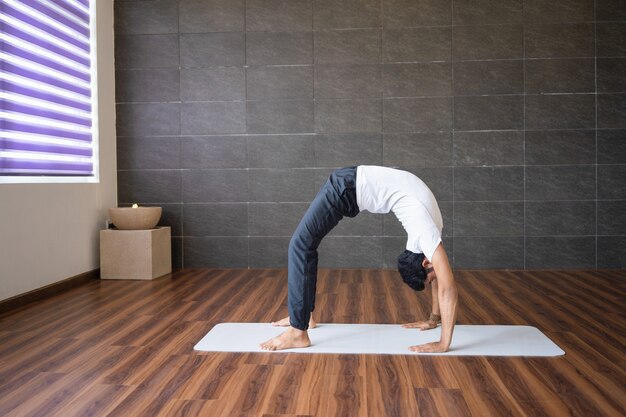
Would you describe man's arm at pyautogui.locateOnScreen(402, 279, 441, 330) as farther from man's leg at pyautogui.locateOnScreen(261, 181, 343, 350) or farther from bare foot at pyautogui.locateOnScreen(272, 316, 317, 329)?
man's leg at pyautogui.locateOnScreen(261, 181, 343, 350)

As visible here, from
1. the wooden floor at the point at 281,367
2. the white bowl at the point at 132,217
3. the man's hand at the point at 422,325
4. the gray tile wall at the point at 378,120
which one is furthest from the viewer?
the gray tile wall at the point at 378,120

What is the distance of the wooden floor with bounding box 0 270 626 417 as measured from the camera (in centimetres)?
211

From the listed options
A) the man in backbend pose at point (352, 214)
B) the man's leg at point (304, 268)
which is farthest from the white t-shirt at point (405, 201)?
the man's leg at point (304, 268)

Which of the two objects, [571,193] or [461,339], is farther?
[571,193]

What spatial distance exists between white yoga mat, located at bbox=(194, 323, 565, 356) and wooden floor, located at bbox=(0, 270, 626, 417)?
84 mm

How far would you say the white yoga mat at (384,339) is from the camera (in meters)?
2.77

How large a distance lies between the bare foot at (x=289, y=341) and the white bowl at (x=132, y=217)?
2.49m

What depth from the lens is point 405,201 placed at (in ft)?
9.14

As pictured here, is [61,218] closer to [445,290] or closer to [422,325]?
[422,325]

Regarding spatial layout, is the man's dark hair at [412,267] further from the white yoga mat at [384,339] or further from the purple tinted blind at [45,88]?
the purple tinted blind at [45,88]

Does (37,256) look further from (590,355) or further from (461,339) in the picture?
(590,355)

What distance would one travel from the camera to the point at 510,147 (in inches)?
207

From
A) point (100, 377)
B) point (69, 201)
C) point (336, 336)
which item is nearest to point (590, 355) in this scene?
point (336, 336)

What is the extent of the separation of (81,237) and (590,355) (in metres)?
3.81
